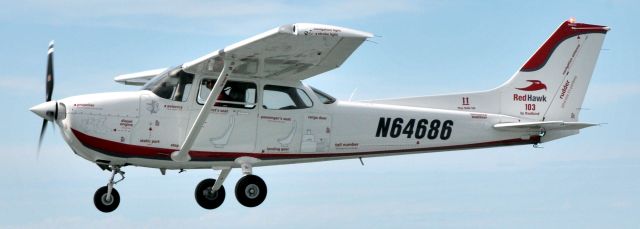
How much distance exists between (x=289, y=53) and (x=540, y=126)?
5.56 m

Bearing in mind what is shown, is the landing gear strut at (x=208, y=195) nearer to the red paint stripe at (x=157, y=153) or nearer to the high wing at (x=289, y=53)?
the red paint stripe at (x=157, y=153)

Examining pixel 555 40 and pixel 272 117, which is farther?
pixel 555 40

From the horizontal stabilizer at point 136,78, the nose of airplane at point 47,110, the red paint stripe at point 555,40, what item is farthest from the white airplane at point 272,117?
the horizontal stabilizer at point 136,78

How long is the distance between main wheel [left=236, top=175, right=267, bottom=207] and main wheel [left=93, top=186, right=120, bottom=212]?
2.07m

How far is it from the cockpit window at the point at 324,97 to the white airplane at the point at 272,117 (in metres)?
0.02

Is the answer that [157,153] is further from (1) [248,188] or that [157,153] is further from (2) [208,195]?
(2) [208,195]

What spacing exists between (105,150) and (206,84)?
6.48 feet

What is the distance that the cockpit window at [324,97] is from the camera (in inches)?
754

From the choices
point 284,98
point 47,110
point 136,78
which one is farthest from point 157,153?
point 136,78

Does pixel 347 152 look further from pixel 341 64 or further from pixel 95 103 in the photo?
pixel 95 103

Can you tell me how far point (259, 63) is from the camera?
58.4ft

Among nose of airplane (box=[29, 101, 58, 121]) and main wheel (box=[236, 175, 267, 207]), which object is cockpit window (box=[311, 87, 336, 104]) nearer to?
main wheel (box=[236, 175, 267, 207])

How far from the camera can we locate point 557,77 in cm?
2112

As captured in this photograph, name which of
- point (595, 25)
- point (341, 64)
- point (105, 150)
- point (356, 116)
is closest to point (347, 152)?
point (356, 116)
